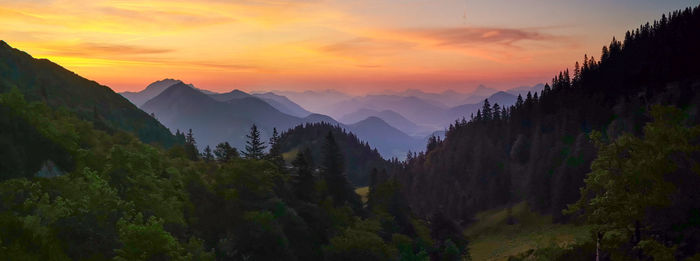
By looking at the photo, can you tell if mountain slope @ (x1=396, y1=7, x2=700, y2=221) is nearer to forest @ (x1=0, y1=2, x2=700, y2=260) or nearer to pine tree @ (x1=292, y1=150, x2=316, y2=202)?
forest @ (x1=0, y1=2, x2=700, y2=260)

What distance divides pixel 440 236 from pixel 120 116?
15533 cm

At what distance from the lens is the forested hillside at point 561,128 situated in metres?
118

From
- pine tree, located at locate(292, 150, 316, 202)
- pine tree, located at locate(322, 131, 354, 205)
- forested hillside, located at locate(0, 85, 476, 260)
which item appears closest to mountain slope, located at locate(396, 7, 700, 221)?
pine tree, located at locate(322, 131, 354, 205)

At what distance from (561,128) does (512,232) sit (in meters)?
45.3

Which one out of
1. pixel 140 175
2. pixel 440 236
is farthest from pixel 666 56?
pixel 140 175

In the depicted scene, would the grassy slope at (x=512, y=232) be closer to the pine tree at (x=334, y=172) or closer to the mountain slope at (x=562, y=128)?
the mountain slope at (x=562, y=128)

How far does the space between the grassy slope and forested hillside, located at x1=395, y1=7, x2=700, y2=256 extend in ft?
12.6

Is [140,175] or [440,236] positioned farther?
[440,236]

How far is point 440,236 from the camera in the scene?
89.2m

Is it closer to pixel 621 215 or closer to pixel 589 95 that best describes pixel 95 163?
pixel 621 215

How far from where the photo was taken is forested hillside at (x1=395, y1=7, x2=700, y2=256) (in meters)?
118

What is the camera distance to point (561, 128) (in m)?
138

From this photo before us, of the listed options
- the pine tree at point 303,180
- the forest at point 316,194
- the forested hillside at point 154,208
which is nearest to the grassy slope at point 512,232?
the forest at point 316,194

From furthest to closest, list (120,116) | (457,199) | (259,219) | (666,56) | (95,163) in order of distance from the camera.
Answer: (120,116) < (457,199) < (666,56) < (259,219) < (95,163)
